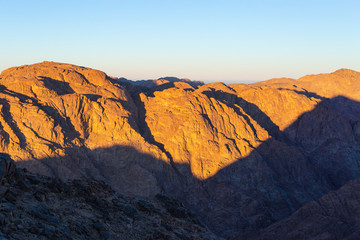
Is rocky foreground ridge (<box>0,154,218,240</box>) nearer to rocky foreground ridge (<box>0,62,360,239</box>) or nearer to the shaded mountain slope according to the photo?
the shaded mountain slope

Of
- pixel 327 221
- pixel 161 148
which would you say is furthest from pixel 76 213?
pixel 161 148

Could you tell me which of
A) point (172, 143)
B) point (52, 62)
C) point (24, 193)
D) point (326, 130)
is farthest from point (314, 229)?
point (52, 62)

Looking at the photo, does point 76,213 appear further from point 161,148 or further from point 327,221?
point 161,148

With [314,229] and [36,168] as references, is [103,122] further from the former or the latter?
[314,229]

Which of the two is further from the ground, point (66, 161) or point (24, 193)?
point (24, 193)

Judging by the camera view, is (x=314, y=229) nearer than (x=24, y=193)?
No

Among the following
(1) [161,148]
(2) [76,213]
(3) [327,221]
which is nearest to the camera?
(2) [76,213]

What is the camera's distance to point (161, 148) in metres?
70.6

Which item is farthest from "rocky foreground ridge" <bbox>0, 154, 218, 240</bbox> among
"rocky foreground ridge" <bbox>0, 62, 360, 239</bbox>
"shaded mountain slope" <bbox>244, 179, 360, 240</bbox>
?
"rocky foreground ridge" <bbox>0, 62, 360, 239</bbox>

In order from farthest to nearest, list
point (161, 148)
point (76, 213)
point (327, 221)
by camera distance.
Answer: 1. point (161, 148)
2. point (327, 221)
3. point (76, 213)

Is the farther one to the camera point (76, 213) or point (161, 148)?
point (161, 148)

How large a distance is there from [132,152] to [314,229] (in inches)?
1165

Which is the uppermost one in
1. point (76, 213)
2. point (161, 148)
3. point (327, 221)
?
point (76, 213)

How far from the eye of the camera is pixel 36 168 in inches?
2253
